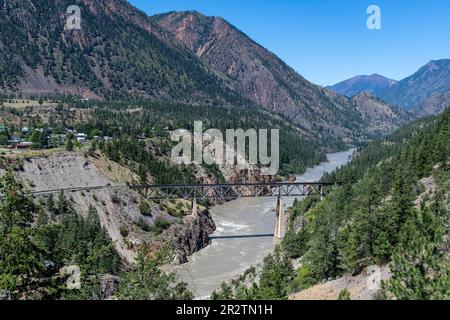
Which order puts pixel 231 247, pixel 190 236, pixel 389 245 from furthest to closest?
pixel 231 247 < pixel 190 236 < pixel 389 245

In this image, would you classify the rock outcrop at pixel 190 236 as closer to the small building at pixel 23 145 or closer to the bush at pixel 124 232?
the bush at pixel 124 232

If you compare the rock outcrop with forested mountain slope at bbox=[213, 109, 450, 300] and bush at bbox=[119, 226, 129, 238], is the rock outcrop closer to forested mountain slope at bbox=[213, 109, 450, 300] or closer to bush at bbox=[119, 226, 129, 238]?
bush at bbox=[119, 226, 129, 238]

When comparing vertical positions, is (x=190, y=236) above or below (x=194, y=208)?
below

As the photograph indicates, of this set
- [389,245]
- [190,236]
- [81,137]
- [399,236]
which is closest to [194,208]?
[190,236]

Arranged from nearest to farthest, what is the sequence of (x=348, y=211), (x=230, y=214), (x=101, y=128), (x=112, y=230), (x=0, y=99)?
(x=348, y=211)
(x=112, y=230)
(x=230, y=214)
(x=101, y=128)
(x=0, y=99)

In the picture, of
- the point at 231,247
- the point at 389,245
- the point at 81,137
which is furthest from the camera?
the point at 81,137

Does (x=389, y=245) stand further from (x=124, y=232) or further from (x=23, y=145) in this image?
→ (x=23, y=145)

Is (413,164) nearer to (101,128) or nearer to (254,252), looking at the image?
(254,252)
